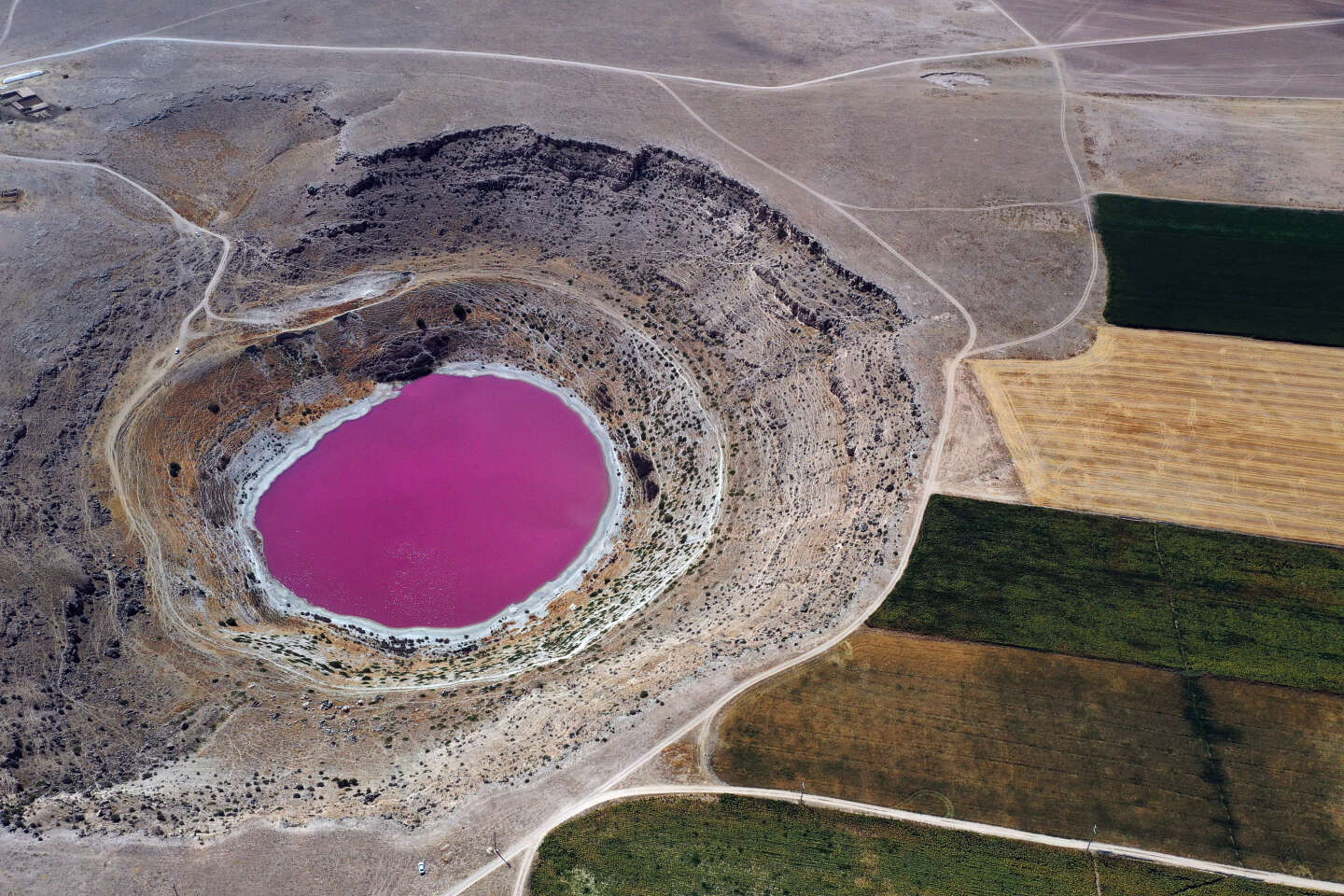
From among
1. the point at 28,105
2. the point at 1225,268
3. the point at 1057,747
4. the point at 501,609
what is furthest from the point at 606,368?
the point at 28,105

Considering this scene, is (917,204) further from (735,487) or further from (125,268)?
(125,268)

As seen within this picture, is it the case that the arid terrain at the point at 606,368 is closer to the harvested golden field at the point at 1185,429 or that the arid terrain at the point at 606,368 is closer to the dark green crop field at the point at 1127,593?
the harvested golden field at the point at 1185,429

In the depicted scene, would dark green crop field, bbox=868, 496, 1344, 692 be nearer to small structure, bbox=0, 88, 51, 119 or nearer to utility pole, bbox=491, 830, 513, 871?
utility pole, bbox=491, 830, 513, 871

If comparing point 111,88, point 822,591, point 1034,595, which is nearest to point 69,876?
point 822,591

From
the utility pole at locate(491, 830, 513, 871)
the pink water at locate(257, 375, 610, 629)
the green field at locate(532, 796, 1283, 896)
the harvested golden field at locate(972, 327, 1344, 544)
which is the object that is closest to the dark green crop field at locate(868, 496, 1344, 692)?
the harvested golden field at locate(972, 327, 1344, 544)

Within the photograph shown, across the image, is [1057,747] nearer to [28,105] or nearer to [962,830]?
[962,830]

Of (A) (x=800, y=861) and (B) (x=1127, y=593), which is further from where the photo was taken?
(B) (x=1127, y=593)
